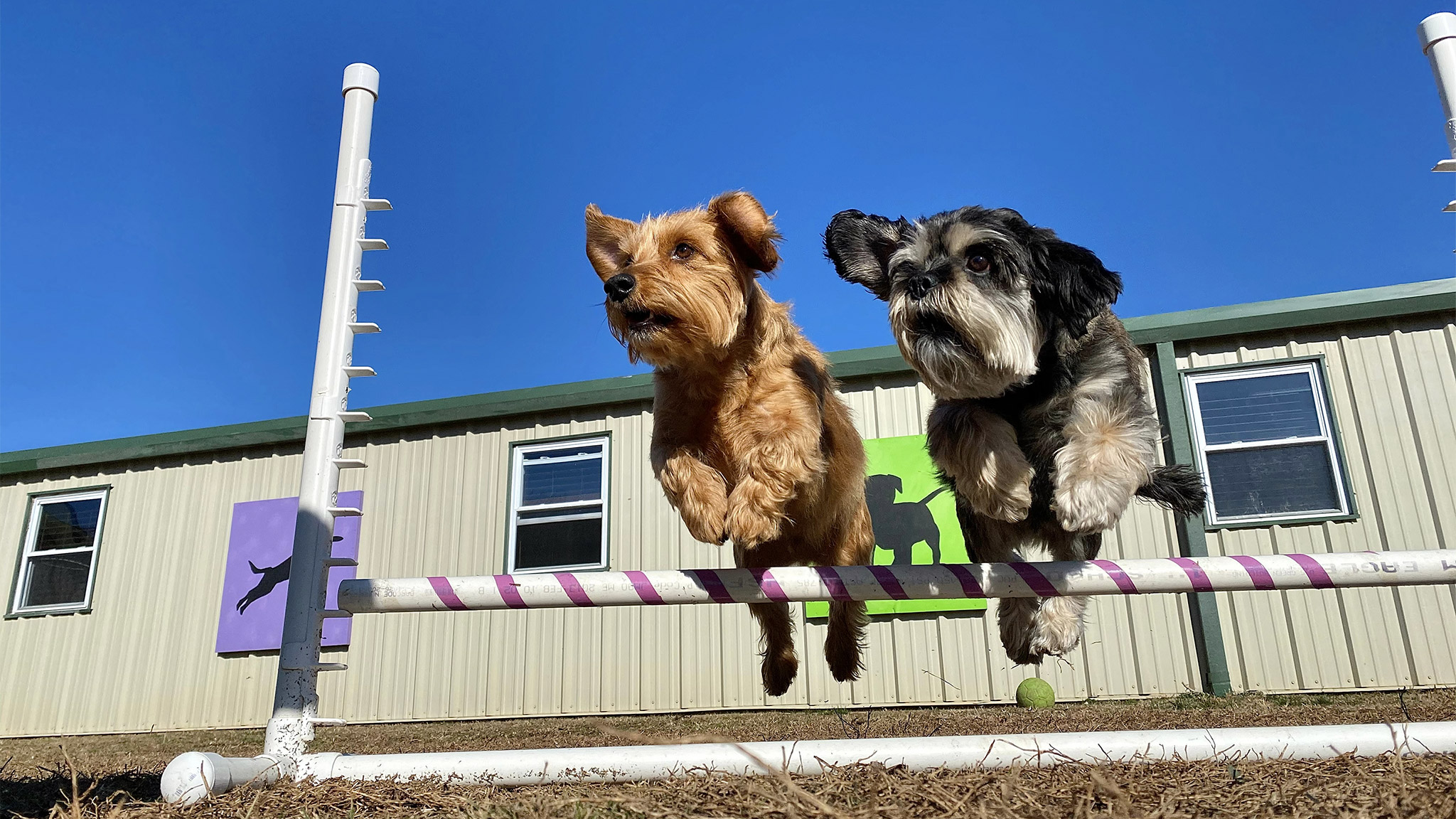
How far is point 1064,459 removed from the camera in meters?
3.10

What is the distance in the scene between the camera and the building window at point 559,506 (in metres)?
10.6

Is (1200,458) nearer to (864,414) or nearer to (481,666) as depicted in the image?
(864,414)

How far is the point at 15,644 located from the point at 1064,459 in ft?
49.7

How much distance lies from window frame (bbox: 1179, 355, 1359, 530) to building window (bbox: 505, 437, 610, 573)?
6.56 metres

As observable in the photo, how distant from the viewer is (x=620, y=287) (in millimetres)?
3285

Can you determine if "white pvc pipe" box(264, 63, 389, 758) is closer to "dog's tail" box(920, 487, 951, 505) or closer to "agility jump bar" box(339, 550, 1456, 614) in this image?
"agility jump bar" box(339, 550, 1456, 614)

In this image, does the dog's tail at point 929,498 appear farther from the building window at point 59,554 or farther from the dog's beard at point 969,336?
the building window at point 59,554

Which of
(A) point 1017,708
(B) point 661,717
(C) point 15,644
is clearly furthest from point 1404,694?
(C) point 15,644

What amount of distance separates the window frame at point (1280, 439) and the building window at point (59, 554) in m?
14.4

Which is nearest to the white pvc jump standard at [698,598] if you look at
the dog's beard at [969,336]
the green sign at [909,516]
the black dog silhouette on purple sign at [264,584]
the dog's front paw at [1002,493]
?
the dog's front paw at [1002,493]

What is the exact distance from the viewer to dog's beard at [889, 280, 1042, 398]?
294 cm

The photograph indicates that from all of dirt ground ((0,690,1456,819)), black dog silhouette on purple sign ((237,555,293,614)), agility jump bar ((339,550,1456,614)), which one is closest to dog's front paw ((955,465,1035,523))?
agility jump bar ((339,550,1456,614))

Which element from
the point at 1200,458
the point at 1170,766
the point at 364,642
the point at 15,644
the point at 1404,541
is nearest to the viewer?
the point at 1170,766

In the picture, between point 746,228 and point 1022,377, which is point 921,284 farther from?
point 746,228
